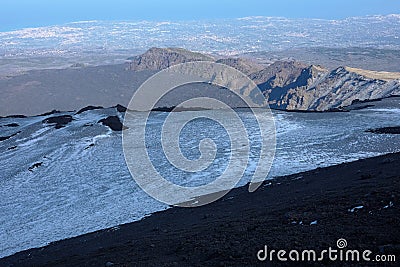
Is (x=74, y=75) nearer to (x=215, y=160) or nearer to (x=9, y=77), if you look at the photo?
(x=9, y=77)

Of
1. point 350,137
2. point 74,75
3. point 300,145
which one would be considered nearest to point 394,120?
point 350,137

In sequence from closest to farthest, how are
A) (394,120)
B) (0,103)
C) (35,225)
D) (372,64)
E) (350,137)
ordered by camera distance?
(35,225)
(350,137)
(394,120)
(0,103)
(372,64)

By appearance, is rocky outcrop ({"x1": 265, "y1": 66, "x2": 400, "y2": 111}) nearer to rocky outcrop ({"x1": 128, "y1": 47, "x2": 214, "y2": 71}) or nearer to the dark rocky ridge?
the dark rocky ridge

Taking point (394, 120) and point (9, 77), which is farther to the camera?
point (9, 77)

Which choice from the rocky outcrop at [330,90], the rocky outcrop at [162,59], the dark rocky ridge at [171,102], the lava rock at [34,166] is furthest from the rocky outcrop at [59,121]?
the rocky outcrop at [162,59]

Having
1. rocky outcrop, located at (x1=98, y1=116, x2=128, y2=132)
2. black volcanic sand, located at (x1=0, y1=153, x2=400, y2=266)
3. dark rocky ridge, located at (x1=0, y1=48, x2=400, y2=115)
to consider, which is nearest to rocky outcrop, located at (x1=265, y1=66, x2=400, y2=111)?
dark rocky ridge, located at (x1=0, y1=48, x2=400, y2=115)

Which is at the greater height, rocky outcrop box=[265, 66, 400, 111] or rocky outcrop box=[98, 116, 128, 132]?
rocky outcrop box=[98, 116, 128, 132]

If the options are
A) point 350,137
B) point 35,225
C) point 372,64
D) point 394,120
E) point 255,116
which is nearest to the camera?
point 35,225
